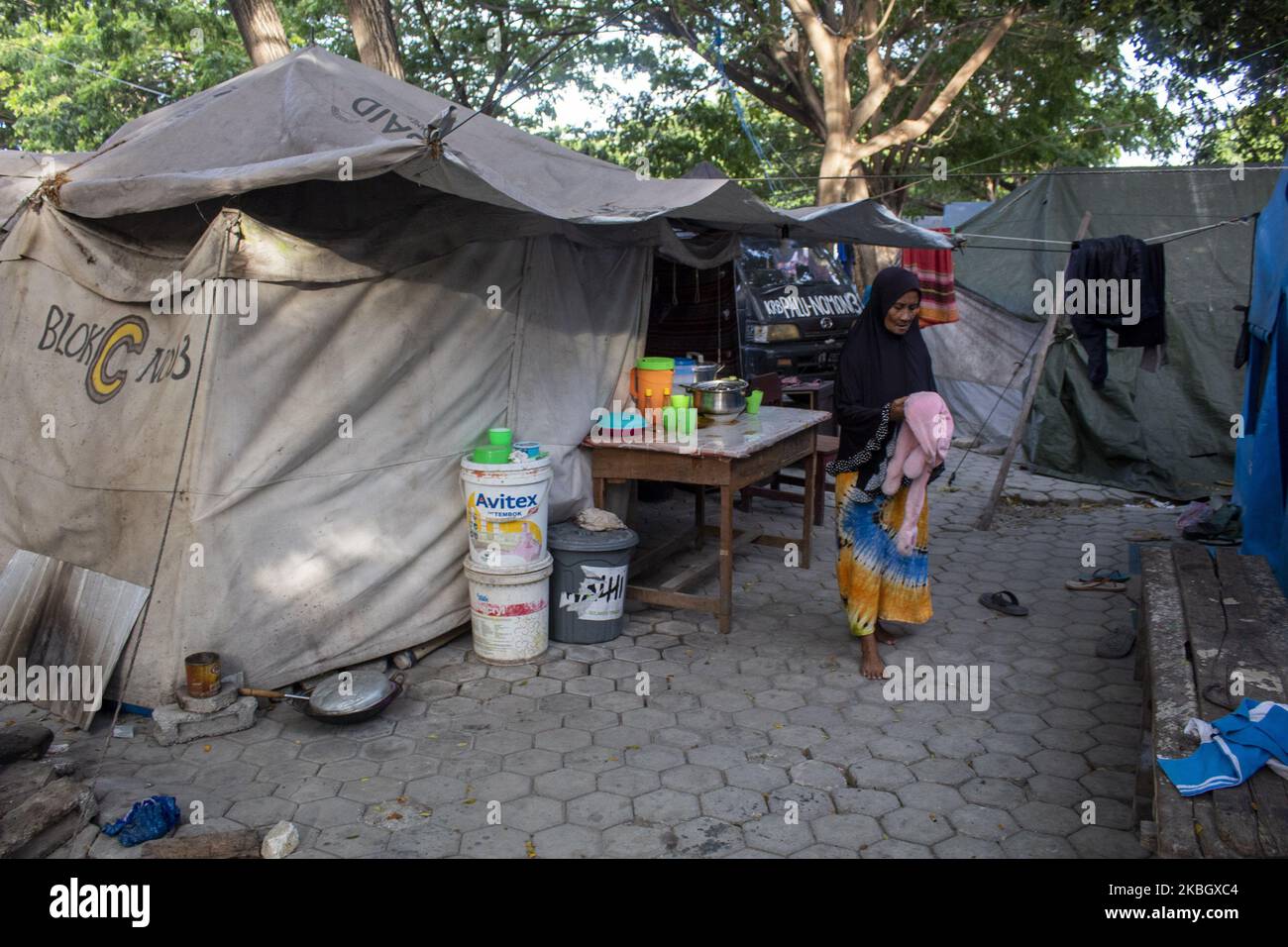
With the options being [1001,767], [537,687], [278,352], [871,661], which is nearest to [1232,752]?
[1001,767]

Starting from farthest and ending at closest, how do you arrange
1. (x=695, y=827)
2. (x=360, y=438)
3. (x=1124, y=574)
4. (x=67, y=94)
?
(x=67, y=94) < (x=1124, y=574) < (x=360, y=438) < (x=695, y=827)

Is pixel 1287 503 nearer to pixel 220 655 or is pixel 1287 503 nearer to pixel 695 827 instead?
pixel 695 827

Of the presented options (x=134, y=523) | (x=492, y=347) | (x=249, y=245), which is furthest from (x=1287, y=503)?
(x=134, y=523)

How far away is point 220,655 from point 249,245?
5.87ft

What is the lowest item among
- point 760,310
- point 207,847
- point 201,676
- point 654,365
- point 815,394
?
point 207,847

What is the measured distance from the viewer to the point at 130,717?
4469 millimetres

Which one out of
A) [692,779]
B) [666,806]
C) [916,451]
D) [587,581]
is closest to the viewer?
[666,806]

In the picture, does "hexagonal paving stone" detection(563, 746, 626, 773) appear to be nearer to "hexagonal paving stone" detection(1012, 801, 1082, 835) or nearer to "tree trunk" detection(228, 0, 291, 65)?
"hexagonal paving stone" detection(1012, 801, 1082, 835)

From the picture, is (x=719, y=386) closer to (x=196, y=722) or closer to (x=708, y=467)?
(x=708, y=467)

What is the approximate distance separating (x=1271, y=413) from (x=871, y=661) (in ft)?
9.46

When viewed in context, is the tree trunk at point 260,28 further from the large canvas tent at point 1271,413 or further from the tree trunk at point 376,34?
the large canvas tent at point 1271,413

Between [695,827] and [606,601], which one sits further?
[606,601]

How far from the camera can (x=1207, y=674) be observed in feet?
12.1

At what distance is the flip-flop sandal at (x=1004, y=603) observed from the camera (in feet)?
20.0
